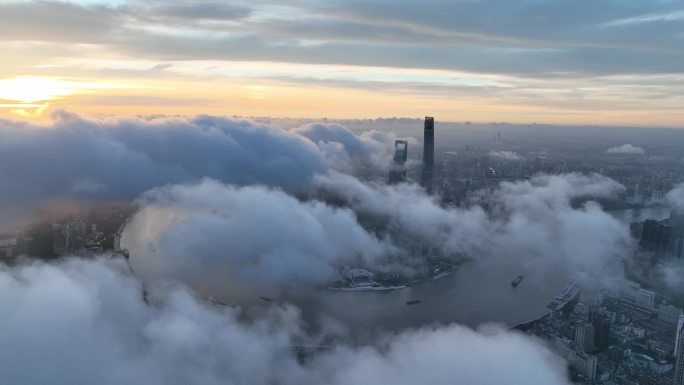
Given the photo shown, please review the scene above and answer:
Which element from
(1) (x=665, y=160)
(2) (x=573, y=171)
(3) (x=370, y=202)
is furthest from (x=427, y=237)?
(1) (x=665, y=160)

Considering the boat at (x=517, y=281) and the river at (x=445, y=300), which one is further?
the boat at (x=517, y=281)

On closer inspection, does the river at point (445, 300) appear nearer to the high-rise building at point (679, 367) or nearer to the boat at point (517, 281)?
the boat at point (517, 281)

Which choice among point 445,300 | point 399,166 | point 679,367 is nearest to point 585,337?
point 679,367

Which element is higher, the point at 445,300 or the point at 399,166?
the point at 399,166

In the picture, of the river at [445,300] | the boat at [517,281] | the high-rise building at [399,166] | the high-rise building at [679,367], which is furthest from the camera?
the high-rise building at [399,166]

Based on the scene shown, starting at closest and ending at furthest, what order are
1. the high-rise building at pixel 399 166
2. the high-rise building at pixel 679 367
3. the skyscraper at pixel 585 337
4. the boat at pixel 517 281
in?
the high-rise building at pixel 679 367 < the skyscraper at pixel 585 337 < the boat at pixel 517 281 < the high-rise building at pixel 399 166

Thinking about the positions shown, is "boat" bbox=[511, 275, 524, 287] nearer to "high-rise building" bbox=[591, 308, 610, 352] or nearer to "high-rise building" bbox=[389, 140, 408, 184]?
"high-rise building" bbox=[591, 308, 610, 352]

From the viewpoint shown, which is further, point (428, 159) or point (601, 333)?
point (428, 159)

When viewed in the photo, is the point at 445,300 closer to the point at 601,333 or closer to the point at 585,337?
the point at 585,337

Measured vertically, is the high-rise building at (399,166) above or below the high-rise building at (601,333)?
above

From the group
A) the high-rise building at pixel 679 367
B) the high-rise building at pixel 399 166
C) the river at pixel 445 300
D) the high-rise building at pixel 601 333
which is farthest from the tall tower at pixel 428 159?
the high-rise building at pixel 679 367
